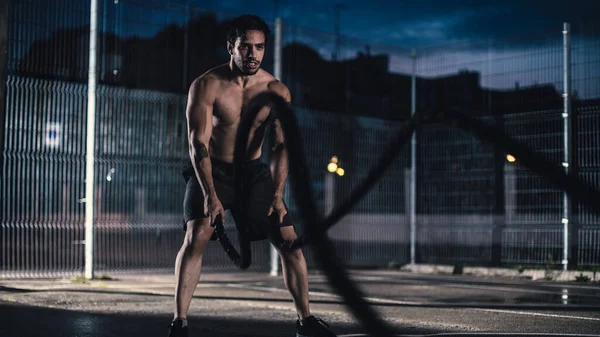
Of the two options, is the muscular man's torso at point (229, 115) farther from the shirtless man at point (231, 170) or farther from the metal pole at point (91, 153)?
the metal pole at point (91, 153)

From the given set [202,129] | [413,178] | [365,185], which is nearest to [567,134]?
[413,178]

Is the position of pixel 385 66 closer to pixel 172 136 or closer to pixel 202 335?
pixel 172 136

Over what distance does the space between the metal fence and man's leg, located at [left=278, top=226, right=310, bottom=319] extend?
7.56m

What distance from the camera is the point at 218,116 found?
5379 mm

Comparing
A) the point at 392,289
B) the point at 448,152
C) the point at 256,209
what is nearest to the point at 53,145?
the point at 392,289

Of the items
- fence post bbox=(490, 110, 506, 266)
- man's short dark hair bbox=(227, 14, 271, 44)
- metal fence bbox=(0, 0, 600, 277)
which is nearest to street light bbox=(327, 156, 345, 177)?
metal fence bbox=(0, 0, 600, 277)

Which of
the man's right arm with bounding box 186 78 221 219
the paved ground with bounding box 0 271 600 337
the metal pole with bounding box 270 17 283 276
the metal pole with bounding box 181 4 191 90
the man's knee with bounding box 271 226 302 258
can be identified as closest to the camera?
the man's right arm with bounding box 186 78 221 219

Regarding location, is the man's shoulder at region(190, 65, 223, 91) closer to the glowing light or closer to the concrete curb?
the concrete curb

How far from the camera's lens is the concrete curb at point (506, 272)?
497 inches

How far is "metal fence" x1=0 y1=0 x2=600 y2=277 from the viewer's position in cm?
1230

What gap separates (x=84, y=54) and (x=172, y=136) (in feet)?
6.28

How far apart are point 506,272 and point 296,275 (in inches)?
359

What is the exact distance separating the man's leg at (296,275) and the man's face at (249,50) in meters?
0.99

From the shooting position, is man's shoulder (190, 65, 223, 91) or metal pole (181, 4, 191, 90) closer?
man's shoulder (190, 65, 223, 91)
